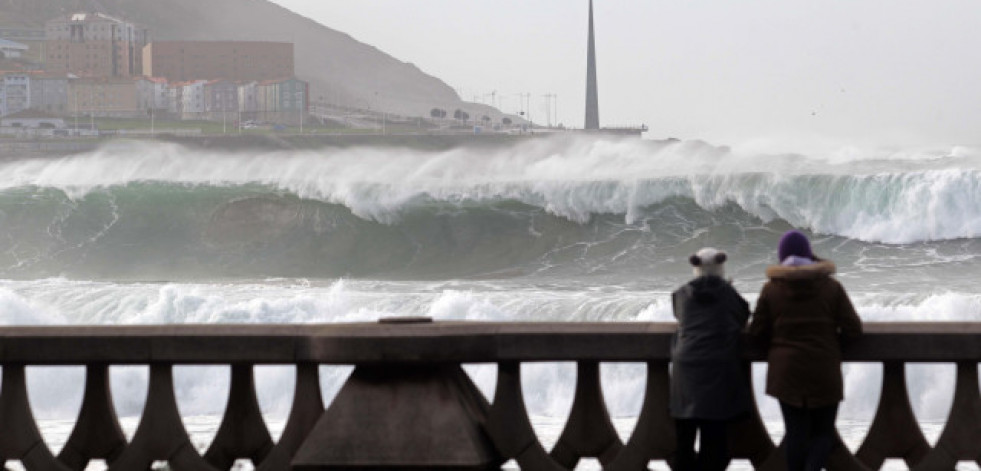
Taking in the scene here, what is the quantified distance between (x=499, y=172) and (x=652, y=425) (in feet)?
181

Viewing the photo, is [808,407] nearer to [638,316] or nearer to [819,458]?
[819,458]

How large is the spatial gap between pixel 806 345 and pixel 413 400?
137cm

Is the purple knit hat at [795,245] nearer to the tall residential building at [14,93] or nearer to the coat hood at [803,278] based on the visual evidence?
the coat hood at [803,278]

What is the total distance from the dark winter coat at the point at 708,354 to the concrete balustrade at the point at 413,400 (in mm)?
122

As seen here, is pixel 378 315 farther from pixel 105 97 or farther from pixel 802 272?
pixel 105 97

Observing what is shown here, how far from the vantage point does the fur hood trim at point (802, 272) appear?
5852 millimetres

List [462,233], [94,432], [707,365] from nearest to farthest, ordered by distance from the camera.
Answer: [707,365] → [94,432] → [462,233]

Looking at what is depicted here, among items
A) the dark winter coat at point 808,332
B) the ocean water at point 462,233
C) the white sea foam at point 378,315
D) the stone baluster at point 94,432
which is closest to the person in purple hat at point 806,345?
the dark winter coat at point 808,332

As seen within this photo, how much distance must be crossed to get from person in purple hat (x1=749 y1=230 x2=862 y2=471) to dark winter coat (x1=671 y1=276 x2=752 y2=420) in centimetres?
10

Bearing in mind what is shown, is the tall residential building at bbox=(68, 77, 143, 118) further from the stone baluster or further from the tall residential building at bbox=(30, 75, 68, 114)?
the stone baluster

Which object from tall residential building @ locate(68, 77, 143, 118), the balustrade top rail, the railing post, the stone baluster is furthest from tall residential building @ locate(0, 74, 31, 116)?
the railing post

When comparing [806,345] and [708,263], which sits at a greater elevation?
[708,263]

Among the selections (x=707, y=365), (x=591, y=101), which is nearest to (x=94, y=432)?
(x=707, y=365)

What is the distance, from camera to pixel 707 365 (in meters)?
5.81
